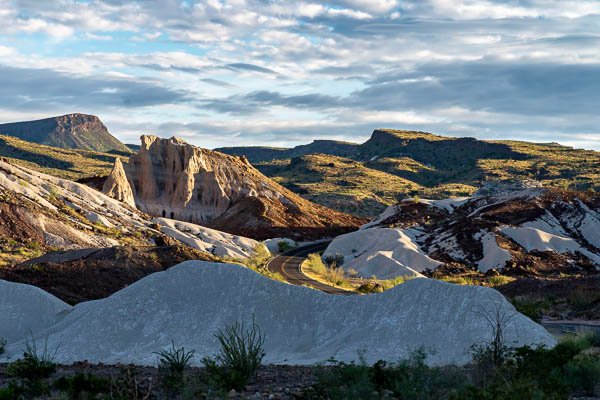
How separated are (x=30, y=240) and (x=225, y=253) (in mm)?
18457

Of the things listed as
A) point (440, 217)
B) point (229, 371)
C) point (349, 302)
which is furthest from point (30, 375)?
point (440, 217)

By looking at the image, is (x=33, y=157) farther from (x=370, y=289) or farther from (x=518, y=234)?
(x=370, y=289)

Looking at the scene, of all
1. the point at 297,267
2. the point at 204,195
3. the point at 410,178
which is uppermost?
the point at 410,178

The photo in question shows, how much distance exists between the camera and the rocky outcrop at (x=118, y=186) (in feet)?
286

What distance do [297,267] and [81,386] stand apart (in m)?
48.1

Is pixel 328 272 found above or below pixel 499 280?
below

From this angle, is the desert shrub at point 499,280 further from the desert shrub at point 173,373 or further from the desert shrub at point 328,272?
the desert shrub at point 173,373

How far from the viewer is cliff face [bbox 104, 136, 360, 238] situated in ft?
307

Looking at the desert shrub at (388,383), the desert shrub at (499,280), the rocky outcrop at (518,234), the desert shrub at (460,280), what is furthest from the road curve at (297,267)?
the desert shrub at (388,383)

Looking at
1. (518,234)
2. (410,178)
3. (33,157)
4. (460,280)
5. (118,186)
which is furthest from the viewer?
(33,157)

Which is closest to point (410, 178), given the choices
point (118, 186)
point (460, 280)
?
point (118, 186)

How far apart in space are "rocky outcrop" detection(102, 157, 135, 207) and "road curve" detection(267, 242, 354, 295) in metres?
24.1

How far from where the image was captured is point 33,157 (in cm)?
19038

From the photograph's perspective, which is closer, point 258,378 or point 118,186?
point 258,378
